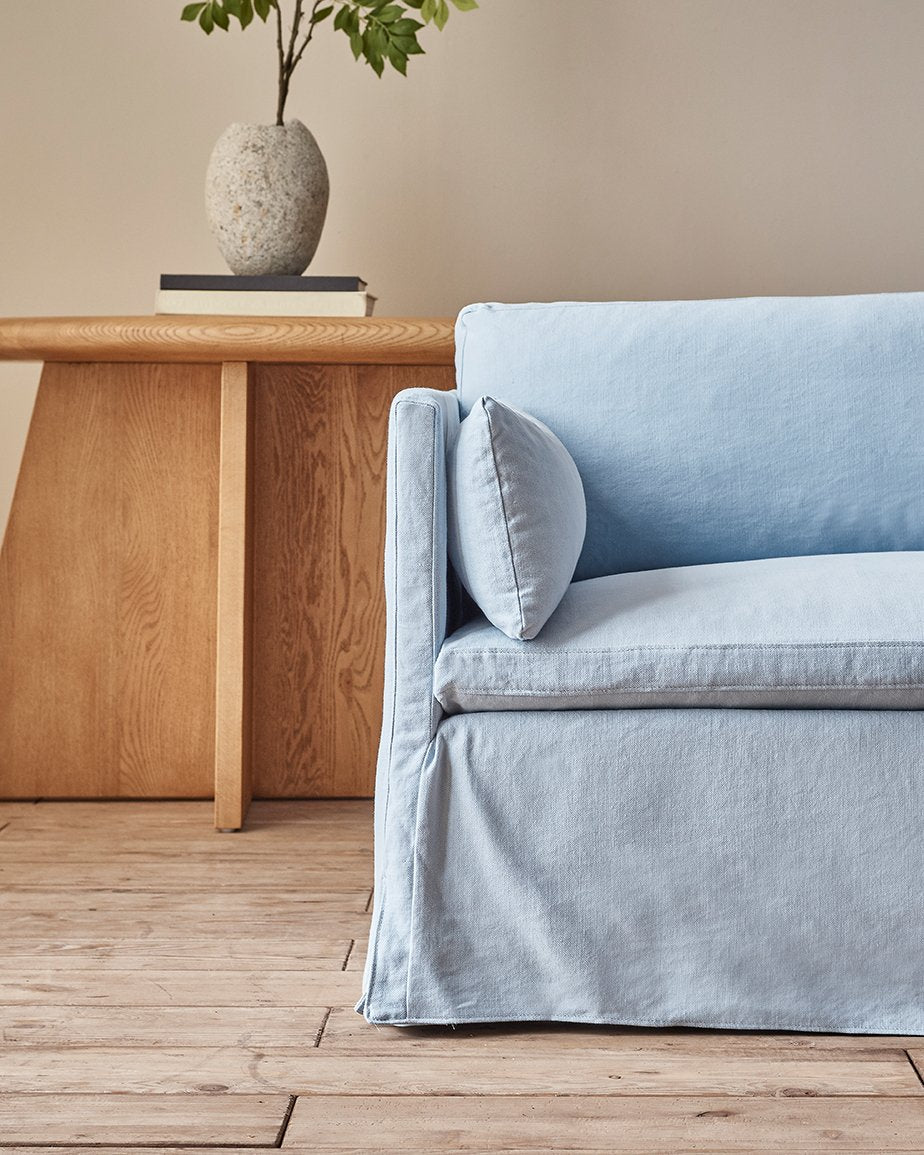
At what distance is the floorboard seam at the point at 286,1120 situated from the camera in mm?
995

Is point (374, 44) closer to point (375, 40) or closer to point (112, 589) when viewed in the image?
point (375, 40)

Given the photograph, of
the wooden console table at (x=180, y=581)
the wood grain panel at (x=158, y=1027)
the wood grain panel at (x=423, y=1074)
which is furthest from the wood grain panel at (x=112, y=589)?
the wood grain panel at (x=423, y=1074)

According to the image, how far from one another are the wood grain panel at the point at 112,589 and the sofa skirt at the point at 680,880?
1.01 meters

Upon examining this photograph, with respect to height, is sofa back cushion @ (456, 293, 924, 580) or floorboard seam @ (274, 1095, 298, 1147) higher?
sofa back cushion @ (456, 293, 924, 580)

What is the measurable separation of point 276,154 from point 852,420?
104 centimetres

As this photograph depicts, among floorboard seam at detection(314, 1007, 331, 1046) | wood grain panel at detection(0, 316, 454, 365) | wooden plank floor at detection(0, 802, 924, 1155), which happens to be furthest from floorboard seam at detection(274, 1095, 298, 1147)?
wood grain panel at detection(0, 316, 454, 365)

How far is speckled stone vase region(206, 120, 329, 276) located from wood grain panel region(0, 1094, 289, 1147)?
135 cm

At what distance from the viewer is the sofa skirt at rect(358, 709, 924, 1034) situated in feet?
3.89

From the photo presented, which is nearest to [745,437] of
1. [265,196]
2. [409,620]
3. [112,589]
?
[409,620]

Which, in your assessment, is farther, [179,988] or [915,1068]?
[179,988]

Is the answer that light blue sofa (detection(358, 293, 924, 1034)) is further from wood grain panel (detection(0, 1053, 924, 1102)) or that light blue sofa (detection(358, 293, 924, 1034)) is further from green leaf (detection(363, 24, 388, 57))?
green leaf (detection(363, 24, 388, 57))

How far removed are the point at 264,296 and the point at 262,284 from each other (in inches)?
1.0

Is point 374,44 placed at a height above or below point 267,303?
above

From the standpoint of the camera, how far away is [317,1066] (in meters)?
1.13
